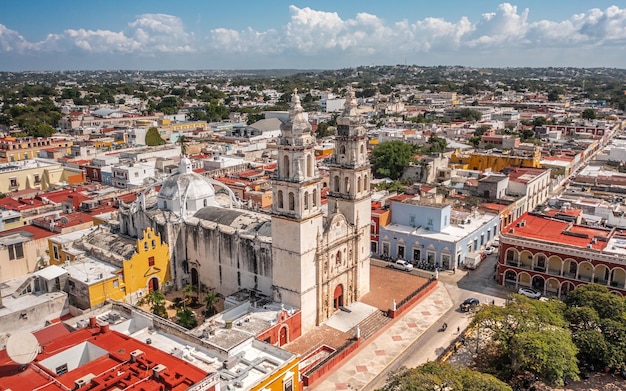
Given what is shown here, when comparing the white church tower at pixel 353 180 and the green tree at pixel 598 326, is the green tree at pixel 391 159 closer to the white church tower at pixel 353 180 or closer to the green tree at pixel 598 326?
the white church tower at pixel 353 180

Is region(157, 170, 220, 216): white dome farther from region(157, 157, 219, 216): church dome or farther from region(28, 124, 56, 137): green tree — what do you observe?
region(28, 124, 56, 137): green tree

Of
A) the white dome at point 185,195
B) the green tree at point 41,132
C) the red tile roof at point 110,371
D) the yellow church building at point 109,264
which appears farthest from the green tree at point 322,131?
the red tile roof at point 110,371

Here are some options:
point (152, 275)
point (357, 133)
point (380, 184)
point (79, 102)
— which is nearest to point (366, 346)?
point (357, 133)

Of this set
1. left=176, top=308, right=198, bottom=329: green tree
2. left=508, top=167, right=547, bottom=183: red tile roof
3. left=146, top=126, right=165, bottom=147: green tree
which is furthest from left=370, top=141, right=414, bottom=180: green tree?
left=176, top=308, right=198, bottom=329: green tree

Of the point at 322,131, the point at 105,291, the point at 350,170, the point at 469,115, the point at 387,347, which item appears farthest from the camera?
the point at 469,115

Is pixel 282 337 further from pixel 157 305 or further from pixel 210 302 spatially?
pixel 157 305

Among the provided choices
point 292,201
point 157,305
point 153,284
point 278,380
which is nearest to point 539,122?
point 292,201
